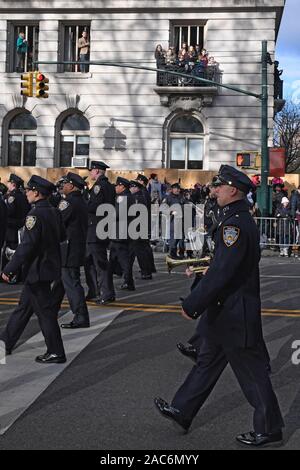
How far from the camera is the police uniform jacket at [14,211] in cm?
1247

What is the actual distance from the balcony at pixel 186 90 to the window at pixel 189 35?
1.77 meters

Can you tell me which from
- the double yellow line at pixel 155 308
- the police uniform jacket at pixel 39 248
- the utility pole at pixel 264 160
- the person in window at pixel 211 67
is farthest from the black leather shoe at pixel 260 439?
the person in window at pixel 211 67

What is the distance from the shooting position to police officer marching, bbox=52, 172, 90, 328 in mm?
7930

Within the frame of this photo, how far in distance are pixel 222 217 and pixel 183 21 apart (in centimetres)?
2648

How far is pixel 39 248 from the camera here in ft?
20.8

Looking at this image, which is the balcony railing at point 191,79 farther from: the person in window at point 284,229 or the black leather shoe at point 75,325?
the black leather shoe at point 75,325

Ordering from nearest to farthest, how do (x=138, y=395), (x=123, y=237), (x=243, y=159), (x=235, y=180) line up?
(x=235, y=180) < (x=138, y=395) < (x=123, y=237) < (x=243, y=159)

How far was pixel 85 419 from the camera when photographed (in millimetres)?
4867

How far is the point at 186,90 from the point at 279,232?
474 inches

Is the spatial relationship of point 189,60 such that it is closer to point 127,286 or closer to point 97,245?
point 127,286

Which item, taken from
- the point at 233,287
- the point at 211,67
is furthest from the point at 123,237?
the point at 211,67

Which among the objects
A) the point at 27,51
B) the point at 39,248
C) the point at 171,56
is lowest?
the point at 39,248

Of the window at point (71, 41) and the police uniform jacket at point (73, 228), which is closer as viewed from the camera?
the police uniform jacket at point (73, 228)
